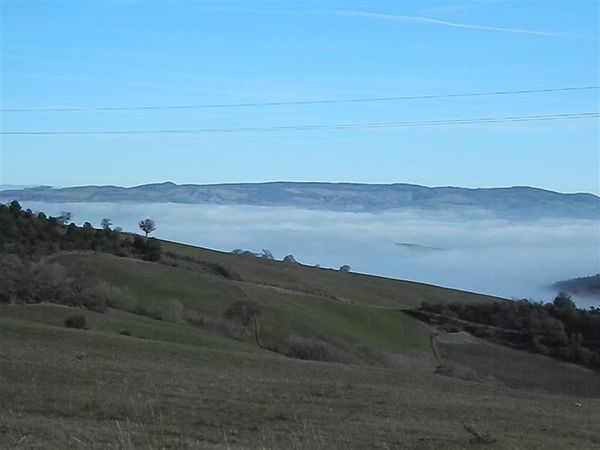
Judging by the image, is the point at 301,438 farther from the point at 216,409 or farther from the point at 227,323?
the point at 227,323

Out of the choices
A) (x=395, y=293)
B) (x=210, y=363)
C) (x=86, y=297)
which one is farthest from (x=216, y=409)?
(x=395, y=293)

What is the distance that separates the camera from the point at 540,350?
220 feet

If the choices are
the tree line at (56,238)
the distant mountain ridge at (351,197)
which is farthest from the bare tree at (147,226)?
the distant mountain ridge at (351,197)

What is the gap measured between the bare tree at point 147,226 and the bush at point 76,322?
52743 millimetres

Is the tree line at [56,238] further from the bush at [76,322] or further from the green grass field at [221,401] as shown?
the bush at [76,322]

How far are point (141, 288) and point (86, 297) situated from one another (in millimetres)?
13782

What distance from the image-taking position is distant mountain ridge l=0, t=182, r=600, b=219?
145625mm

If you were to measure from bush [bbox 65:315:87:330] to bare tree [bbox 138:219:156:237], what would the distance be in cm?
5274

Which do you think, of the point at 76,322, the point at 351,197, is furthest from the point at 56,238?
the point at 351,197

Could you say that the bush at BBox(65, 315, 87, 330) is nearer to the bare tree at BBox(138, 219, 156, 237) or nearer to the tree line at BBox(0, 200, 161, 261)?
the tree line at BBox(0, 200, 161, 261)

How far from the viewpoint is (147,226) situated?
326 ft

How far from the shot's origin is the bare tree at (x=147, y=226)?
98125 mm

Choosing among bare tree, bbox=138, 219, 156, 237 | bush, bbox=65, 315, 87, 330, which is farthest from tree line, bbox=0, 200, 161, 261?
bush, bbox=65, 315, 87, 330

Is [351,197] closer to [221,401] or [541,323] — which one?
[541,323]
